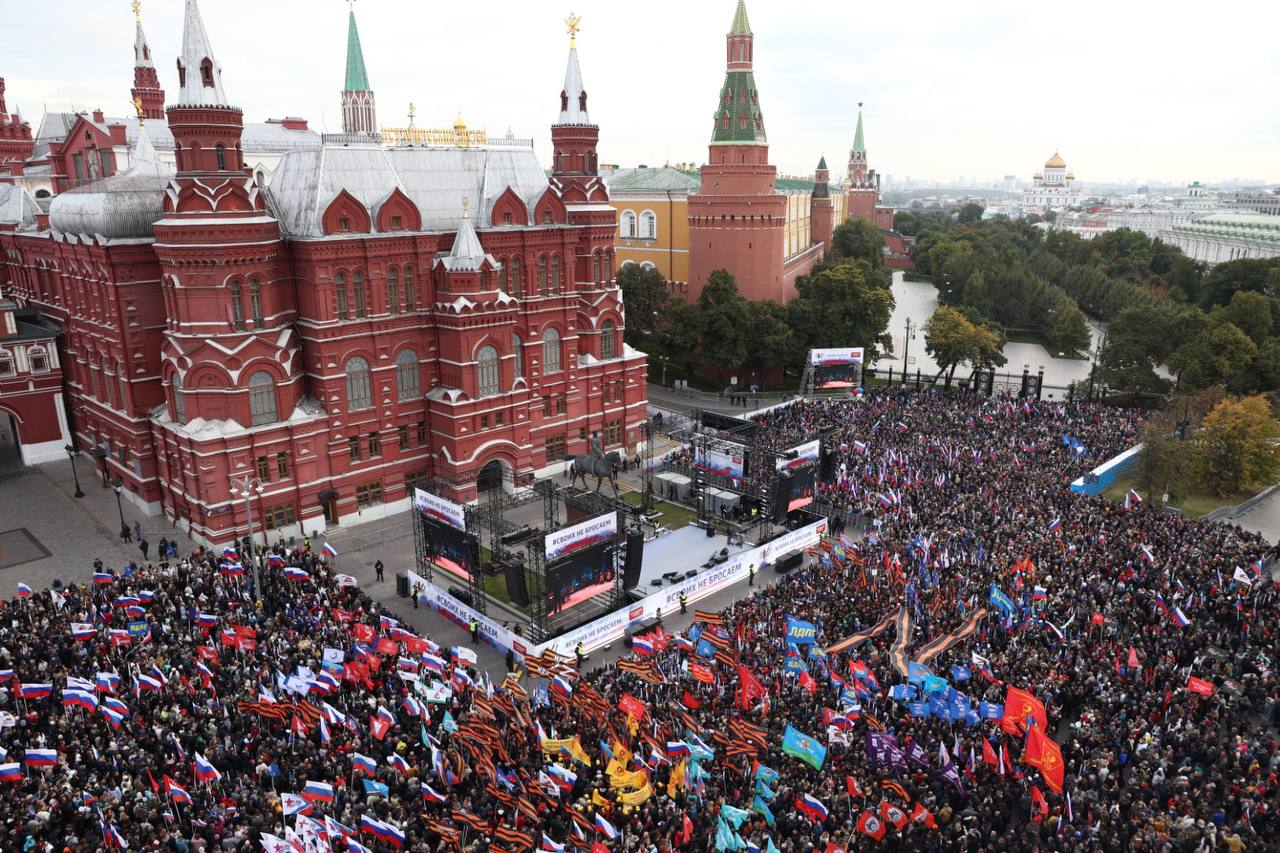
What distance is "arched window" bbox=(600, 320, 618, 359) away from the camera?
4759 cm

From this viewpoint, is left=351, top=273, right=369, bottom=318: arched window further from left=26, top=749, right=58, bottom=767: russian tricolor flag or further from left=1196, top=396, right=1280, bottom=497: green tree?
left=1196, top=396, right=1280, bottom=497: green tree

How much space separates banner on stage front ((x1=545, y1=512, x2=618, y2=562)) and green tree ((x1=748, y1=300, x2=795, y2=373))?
109 ft

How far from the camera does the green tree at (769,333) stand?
198 feet

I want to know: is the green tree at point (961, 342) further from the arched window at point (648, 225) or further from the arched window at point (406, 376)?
the arched window at point (406, 376)

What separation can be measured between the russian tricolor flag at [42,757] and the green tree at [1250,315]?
6789 cm

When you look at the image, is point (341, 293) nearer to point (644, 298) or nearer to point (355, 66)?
point (355, 66)

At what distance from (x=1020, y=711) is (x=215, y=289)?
32.0 meters

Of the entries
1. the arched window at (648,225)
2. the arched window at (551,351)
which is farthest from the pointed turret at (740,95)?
the arched window at (551,351)

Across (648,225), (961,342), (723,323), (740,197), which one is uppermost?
(740,197)

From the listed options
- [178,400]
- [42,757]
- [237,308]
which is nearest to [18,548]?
[178,400]

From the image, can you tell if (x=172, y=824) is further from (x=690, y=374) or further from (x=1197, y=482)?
(x=690, y=374)

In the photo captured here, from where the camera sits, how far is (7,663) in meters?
23.5

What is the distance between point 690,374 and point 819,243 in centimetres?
4360

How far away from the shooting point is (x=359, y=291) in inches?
1501
